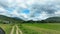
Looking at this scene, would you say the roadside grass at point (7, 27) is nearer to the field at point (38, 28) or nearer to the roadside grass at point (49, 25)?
the field at point (38, 28)

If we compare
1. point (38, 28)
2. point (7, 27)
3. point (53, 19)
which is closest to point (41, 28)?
point (38, 28)

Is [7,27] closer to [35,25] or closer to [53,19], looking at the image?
[35,25]

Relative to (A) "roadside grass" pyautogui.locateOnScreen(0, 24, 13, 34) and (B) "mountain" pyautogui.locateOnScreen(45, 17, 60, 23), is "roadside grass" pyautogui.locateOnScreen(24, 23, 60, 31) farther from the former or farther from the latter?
(A) "roadside grass" pyautogui.locateOnScreen(0, 24, 13, 34)

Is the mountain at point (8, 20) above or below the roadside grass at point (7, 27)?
above

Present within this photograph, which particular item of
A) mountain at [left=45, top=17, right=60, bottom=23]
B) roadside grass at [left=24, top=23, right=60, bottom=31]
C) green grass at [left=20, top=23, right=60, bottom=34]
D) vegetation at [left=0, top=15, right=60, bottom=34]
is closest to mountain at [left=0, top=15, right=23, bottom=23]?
vegetation at [left=0, top=15, right=60, bottom=34]

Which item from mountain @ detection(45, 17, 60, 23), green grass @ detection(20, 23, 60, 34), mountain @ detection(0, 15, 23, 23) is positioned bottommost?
green grass @ detection(20, 23, 60, 34)

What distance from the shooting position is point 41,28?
9.26 ft

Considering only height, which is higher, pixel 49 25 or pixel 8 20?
pixel 8 20

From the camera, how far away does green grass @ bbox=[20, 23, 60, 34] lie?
2.82 meters

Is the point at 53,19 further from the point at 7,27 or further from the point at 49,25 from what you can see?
the point at 7,27

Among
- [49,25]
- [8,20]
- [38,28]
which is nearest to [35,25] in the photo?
[38,28]

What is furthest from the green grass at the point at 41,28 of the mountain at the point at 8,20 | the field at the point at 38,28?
the mountain at the point at 8,20

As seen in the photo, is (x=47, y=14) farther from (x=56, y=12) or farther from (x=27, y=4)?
(x=27, y=4)

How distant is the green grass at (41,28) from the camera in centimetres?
282
